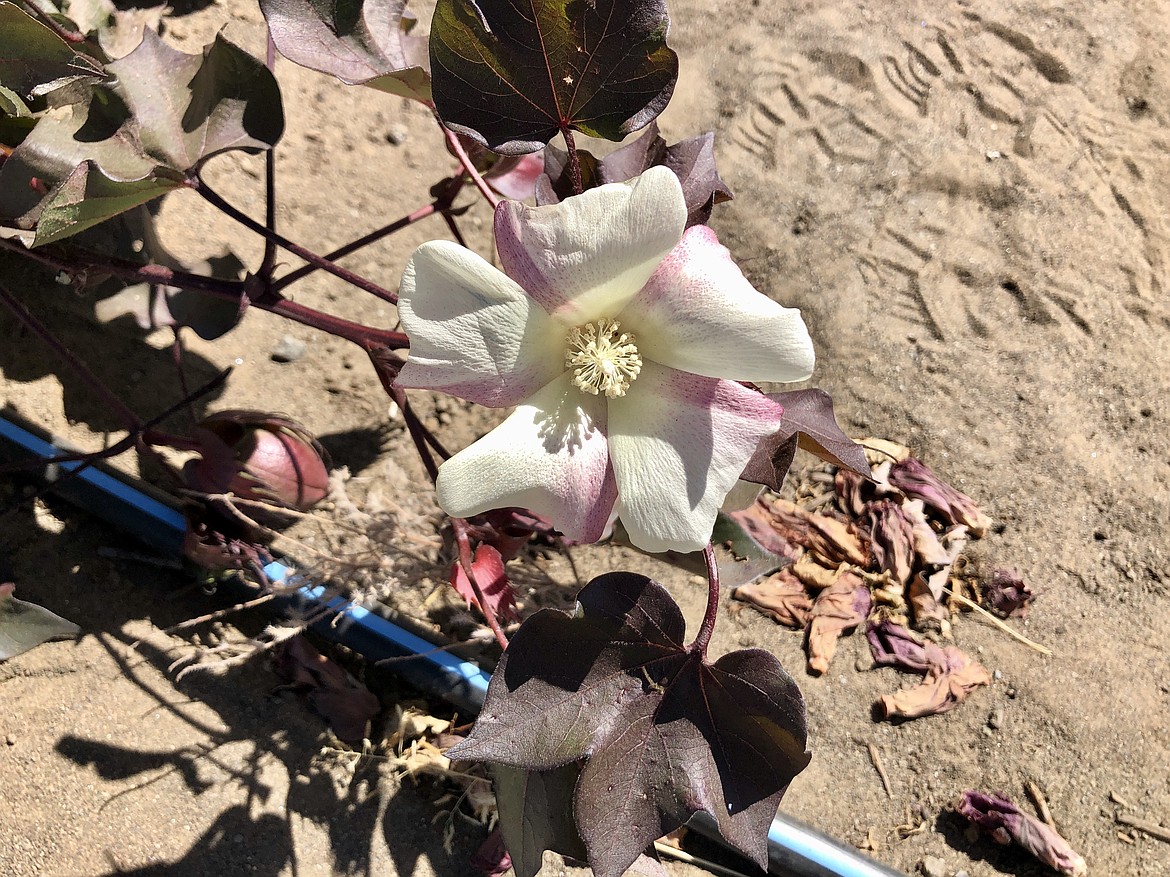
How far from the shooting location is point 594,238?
0.72 m

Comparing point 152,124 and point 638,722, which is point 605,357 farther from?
point 152,124

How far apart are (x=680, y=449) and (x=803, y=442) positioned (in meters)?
0.19

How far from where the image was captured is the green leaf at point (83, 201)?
81 centimetres

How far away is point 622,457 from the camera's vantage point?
2.58ft

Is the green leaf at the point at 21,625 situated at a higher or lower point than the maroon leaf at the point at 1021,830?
higher

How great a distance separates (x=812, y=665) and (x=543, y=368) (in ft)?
3.30

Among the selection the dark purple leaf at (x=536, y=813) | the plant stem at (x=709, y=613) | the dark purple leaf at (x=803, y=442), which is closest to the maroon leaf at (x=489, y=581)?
the dark purple leaf at (x=536, y=813)

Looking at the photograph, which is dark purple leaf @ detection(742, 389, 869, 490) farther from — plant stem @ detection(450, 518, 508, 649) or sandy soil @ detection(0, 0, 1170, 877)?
sandy soil @ detection(0, 0, 1170, 877)

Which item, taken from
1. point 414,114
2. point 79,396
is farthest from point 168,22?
point 79,396

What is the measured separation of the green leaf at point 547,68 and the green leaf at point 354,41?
0.11 meters

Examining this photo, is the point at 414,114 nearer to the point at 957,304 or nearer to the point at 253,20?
the point at 253,20

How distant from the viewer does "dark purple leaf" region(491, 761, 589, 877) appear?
0.92 m

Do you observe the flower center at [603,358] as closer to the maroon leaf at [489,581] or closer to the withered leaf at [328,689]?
the maroon leaf at [489,581]

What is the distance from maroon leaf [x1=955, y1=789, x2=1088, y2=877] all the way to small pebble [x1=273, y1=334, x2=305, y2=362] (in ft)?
4.94
